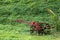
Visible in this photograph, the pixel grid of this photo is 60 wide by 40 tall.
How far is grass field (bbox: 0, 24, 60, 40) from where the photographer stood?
10.2 metres

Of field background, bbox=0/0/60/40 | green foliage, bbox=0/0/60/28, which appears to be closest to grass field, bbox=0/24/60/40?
field background, bbox=0/0/60/40

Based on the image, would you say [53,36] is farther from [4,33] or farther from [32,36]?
[4,33]

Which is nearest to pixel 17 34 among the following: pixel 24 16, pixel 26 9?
pixel 24 16

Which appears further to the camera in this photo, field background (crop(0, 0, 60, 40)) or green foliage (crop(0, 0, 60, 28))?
green foliage (crop(0, 0, 60, 28))

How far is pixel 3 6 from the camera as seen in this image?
15.2m

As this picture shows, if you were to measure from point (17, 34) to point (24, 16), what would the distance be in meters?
3.22

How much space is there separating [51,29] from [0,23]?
2738mm

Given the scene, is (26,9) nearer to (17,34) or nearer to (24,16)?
(24,16)

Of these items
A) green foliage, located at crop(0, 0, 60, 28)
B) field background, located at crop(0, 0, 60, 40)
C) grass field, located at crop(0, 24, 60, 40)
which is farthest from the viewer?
green foliage, located at crop(0, 0, 60, 28)

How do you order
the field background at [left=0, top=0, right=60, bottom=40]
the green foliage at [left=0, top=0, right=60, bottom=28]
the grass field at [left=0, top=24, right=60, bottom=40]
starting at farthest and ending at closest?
the green foliage at [left=0, top=0, right=60, bottom=28]
the field background at [left=0, top=0, right=60, bottom=40]
the grass field at [left=0, top=24, right=60, bottom=40]

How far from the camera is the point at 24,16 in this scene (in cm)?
1384

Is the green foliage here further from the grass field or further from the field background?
the grass field

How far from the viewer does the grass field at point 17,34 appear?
33.3 feet

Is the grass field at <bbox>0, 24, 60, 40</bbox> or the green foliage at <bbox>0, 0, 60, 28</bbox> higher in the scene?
the green foliage at <bbox>0, 0, 60, 28</bbox>
